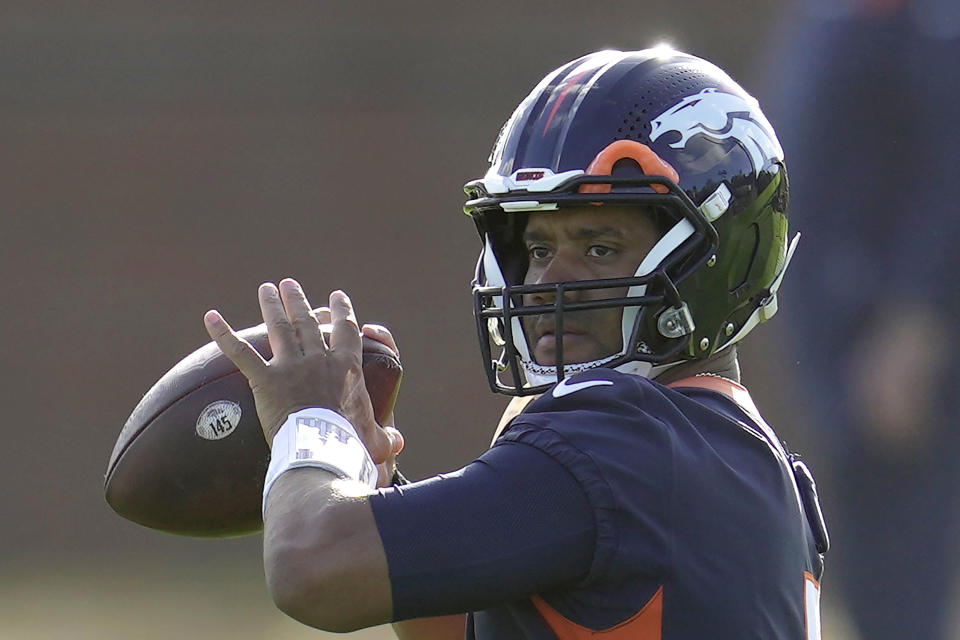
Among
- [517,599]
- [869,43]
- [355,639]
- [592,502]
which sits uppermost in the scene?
[869,43]

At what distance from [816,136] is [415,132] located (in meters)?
4.46

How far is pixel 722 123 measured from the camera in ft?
7.45

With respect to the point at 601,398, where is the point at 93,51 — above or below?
above

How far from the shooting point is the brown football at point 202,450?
228cm

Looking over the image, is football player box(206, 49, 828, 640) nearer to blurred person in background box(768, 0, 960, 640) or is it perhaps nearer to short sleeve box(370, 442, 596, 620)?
short sleeve box(370, 442, 596, 620)

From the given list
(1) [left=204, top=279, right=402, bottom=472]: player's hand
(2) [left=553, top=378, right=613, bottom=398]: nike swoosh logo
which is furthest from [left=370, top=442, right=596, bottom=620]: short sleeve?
(1) [left=204, top=279, right=402, bottom=472]: player's hand

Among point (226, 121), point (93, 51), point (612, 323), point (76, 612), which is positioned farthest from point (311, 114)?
point (612, 323)

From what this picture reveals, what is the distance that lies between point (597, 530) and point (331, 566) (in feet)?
1.09

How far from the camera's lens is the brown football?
228 centimetres

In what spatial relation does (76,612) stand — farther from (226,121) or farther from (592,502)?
(592,502)

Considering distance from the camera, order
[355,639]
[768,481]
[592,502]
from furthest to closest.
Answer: [355,639] → [768,481] → [592,502]

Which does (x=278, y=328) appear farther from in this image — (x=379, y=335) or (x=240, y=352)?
(x=379, y=335)

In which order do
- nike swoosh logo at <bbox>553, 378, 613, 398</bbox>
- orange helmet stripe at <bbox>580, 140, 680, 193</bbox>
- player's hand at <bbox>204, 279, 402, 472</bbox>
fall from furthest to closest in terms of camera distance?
1. orange helmet stripe at <bbox>580, 140, 680, 193</bbox>
2. player's hand at <bbox>204, 279, 402, 472</bbox>
3. nike swoosh logo at <bbox>553, 378, 613, 398</bbox>

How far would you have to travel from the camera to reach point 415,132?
8.74 meters
